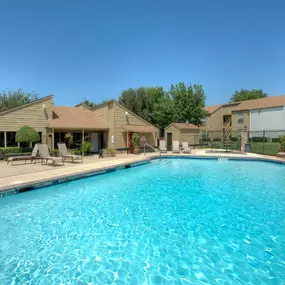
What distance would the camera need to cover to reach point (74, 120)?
63.6 ft

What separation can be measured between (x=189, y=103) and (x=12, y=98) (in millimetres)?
26144

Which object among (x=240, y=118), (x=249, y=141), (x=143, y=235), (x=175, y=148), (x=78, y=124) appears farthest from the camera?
(x=240, y=118)

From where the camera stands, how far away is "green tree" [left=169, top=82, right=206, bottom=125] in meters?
28.2

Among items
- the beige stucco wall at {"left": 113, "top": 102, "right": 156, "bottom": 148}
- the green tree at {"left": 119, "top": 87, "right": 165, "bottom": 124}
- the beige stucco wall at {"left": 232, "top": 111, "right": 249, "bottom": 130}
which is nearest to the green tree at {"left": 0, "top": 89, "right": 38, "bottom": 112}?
the green tree at {"left": 119, "top": 87, "right": 165, "bottom": 124}

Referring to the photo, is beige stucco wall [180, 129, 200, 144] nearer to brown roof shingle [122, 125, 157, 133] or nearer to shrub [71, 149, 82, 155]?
brown roof shingle [122, 125, 157, 133]

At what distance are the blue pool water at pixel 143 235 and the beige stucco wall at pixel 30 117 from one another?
9.83 metres

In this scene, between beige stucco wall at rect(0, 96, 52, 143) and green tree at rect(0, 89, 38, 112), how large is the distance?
15.4m

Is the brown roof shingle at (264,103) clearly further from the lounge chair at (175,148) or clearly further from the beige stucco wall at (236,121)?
the lounge chair at (175,148)

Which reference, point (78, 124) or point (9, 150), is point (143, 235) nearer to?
point (9, 150)

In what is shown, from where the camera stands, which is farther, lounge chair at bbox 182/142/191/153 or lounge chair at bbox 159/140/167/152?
lounge chair at bbox 159/140/167/152

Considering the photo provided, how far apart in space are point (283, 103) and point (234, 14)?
20668 millimetres

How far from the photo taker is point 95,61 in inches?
844

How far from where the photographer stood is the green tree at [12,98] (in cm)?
3057

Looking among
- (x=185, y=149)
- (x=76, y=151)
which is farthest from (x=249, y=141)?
(x=76, y=151)
